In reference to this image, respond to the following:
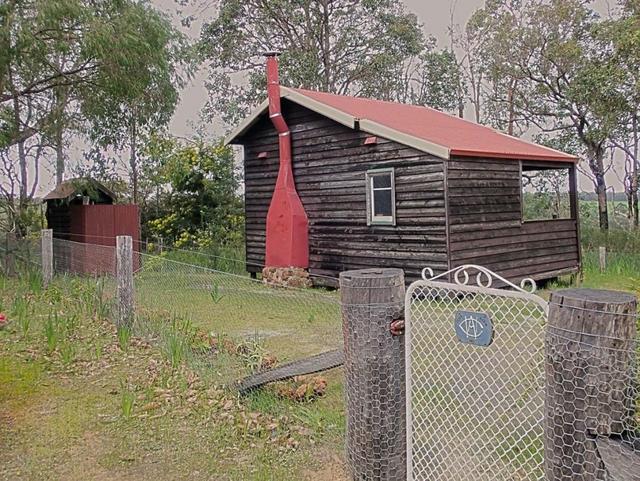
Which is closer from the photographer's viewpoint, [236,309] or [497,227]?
[236,309]

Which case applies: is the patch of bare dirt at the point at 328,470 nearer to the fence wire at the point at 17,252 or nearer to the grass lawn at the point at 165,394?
the grass lawn at the point at 165,394

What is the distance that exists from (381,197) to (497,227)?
6.61 feet

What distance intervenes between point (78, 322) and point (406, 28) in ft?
57.7

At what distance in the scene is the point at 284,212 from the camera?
1114 cm

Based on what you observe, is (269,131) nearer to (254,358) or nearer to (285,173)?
(285,173)

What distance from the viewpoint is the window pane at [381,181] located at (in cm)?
973

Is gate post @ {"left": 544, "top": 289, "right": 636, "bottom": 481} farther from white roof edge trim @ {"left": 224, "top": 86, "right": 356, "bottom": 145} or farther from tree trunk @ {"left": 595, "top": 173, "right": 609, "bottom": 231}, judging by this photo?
tree trunk @ {"left": 595, "top": 173, "right": 609, "bottom": 231}

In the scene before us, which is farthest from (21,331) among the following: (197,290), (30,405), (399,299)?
(399,299)

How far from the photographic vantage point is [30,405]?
13.9 ft

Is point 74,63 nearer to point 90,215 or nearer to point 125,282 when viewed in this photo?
point 90,215

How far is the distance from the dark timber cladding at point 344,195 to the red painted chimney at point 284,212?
164 millimetres

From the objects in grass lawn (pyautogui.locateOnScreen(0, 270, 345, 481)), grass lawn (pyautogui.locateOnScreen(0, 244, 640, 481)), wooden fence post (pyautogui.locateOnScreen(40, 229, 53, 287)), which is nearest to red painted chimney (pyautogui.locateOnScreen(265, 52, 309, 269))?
grass lawn (pyautogui.locateOnScreen(0, 244, 640, 481))

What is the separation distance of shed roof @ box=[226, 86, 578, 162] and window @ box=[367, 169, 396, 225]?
2.33ft

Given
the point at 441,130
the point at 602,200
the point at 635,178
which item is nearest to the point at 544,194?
the point at 602,200
